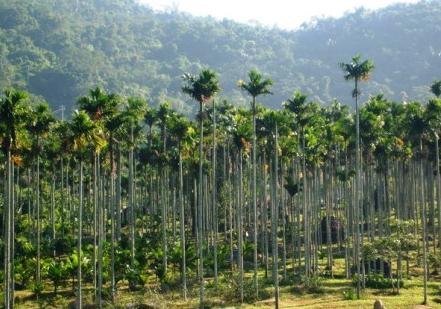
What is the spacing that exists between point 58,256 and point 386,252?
32258mm

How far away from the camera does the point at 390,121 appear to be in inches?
2101

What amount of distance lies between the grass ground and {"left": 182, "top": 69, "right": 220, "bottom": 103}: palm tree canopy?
44.6 feet

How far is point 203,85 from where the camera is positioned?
4203cm

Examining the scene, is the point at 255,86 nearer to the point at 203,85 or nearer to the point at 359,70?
the point at 203,85

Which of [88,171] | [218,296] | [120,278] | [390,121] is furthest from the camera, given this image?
[88,171]

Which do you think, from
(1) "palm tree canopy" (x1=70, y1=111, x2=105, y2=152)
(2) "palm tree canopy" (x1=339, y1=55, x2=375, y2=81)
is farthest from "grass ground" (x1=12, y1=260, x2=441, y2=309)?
(2) "palm tree canopy" (x1=339, y1=55, x2=375, y2=81)

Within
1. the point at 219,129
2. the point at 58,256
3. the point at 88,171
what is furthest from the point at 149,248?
the point at 88,171

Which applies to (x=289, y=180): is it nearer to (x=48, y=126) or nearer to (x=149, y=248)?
(x=149, y=248)

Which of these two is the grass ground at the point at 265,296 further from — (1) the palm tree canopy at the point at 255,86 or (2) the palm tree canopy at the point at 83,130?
(1) the palm tree canopy at the point at 255,86

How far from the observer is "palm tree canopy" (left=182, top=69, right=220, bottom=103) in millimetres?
42031

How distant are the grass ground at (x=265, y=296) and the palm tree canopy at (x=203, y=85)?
535 inches

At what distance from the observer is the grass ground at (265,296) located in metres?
41.0

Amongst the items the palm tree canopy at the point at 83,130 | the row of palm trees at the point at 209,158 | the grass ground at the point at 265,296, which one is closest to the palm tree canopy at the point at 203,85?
the row of palm trees at the point at 209,158

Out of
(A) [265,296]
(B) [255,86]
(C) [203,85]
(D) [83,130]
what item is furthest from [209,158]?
(D) [83,130]
